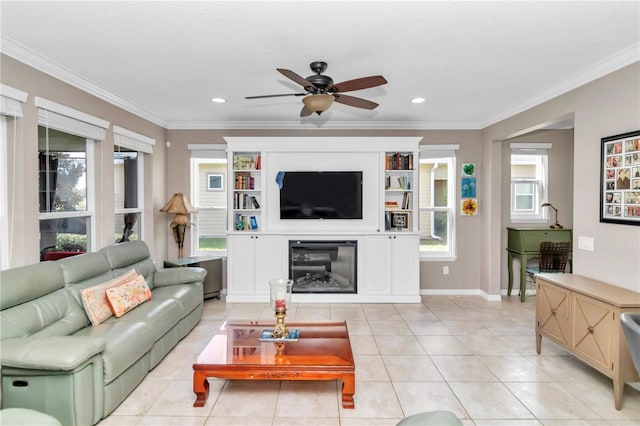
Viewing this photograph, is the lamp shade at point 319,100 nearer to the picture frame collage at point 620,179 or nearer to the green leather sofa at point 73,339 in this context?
the green leather sofa at point 73,339

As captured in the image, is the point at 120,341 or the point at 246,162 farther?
the point at 246,162

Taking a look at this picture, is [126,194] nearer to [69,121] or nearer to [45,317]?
[69,121]

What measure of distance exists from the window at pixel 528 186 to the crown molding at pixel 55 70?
5404 mm

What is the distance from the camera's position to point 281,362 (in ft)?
8.06

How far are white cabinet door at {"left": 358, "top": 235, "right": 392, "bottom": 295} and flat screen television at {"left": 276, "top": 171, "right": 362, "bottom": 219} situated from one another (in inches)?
18.1

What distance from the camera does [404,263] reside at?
5008 millimetres

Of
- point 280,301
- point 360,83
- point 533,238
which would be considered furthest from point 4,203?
point 533,238

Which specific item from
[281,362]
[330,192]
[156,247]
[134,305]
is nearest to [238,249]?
[156,247]

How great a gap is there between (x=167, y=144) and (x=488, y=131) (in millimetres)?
4765

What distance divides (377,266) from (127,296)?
314 cm

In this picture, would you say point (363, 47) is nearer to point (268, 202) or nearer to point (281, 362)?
point (281, 362)

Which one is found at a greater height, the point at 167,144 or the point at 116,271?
the point at 167,144

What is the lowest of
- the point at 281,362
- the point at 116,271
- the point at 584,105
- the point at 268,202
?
the point at 281,362

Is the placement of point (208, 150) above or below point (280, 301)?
above
